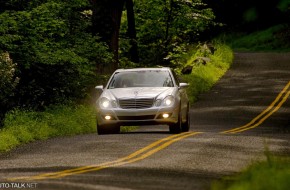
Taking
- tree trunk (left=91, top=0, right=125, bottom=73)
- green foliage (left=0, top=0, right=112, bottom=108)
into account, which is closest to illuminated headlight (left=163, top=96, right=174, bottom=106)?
green foliage (left=0, top=0, right=112, bottom=108)

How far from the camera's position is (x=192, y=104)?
119 ft

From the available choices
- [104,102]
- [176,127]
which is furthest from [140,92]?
[176,127]

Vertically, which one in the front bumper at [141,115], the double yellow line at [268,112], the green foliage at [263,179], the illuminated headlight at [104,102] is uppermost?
the green foliage at [263,179]

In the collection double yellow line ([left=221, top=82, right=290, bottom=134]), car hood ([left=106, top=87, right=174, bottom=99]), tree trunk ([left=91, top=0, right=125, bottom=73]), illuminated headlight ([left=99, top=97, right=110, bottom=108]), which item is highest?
tree trunk ([left=91, top=0, right=125, bottom=73])

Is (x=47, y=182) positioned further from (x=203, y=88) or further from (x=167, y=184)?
(x=203, y=88)

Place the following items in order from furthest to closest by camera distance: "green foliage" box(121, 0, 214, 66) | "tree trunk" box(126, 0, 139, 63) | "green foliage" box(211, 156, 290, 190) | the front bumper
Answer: "green foliage" box(121, 0, 214, 66), "tree trunk" box(126, 0, 139, 63), the front bumper, "green foliage" box(211, 156, 290, 190)

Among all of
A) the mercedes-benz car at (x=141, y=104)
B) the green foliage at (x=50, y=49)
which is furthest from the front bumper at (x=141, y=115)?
the green foliage at (x=50, y=49)

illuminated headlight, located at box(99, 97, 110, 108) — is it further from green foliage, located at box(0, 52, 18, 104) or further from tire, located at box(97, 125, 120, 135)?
green foliage, located at box(0, 52, 18, 104)

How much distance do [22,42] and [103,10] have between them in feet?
19.1

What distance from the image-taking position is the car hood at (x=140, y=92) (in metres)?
20.4

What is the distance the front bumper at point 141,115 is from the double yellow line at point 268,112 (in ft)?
11.9

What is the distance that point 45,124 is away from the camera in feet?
73.2

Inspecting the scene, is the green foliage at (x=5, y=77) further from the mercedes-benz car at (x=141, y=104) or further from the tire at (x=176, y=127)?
the tire at (x=176, y=127)

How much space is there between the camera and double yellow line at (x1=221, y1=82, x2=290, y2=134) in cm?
2543
